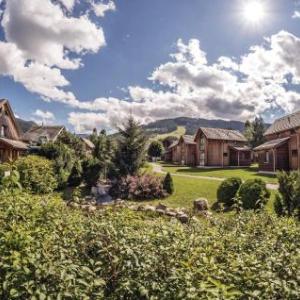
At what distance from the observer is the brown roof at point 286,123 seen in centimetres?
3606

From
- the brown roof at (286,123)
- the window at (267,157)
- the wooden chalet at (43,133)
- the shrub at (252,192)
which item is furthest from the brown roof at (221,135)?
the shrub at (252,192)

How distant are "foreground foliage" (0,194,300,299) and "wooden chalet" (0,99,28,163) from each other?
3641 cm

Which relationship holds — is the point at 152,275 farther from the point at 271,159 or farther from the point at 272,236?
the point at 271,159

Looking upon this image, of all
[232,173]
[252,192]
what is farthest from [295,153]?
[252,192]

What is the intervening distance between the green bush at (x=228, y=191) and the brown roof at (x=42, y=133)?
3747 cm

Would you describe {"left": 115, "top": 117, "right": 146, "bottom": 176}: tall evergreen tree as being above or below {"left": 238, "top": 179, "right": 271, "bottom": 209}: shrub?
above

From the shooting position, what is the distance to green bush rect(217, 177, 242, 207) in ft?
55.6

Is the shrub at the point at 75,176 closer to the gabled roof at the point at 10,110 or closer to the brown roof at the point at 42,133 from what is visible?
the gabled roof at the point at 10,110

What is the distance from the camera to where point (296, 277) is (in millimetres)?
3252

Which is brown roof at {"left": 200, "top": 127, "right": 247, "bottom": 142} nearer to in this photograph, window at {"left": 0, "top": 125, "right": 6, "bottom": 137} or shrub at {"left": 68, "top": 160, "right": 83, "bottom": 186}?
shrub at {"left": 68, "top": 160, "right": 83, "bottom": 186}

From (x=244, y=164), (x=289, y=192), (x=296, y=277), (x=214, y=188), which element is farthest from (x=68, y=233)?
(x=244, y=164)

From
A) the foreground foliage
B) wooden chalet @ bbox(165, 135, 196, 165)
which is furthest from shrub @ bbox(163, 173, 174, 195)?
A: wooden chalet @ bbox(165, 135, 196, 165)

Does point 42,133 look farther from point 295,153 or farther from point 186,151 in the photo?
point 295,153

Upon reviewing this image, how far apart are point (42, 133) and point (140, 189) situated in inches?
1424
